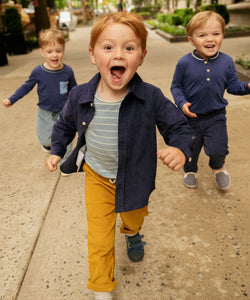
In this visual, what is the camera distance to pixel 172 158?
5.32 ft

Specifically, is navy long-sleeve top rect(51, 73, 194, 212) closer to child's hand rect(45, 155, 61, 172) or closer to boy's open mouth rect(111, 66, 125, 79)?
boy's open mouth rect(111, 66, 125, 79)

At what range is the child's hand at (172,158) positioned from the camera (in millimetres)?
1592

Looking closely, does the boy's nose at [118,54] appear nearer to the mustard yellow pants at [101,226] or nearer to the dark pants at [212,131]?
the mustard yellow pants at [101,226]

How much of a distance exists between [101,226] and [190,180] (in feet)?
4.59

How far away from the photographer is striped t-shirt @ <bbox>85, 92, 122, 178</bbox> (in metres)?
1.76

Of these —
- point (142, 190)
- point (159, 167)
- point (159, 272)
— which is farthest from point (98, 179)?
point (159, 167)

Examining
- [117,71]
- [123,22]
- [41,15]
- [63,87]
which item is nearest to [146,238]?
[117,71]

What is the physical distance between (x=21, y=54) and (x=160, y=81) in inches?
362

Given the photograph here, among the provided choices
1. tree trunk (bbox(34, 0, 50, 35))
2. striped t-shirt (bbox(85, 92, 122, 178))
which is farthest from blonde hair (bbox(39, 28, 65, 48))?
tree trunk (bbox(34, 0, 50, 35))

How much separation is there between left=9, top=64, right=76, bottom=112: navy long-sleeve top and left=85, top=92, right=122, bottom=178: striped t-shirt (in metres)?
1.55

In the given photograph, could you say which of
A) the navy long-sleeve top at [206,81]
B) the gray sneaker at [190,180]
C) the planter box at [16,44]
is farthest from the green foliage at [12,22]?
the gray sneaker at [190,180]

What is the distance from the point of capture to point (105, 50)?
162 cm

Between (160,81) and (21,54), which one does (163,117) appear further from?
(21,54)

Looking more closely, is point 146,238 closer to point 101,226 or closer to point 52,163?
point 101,226
